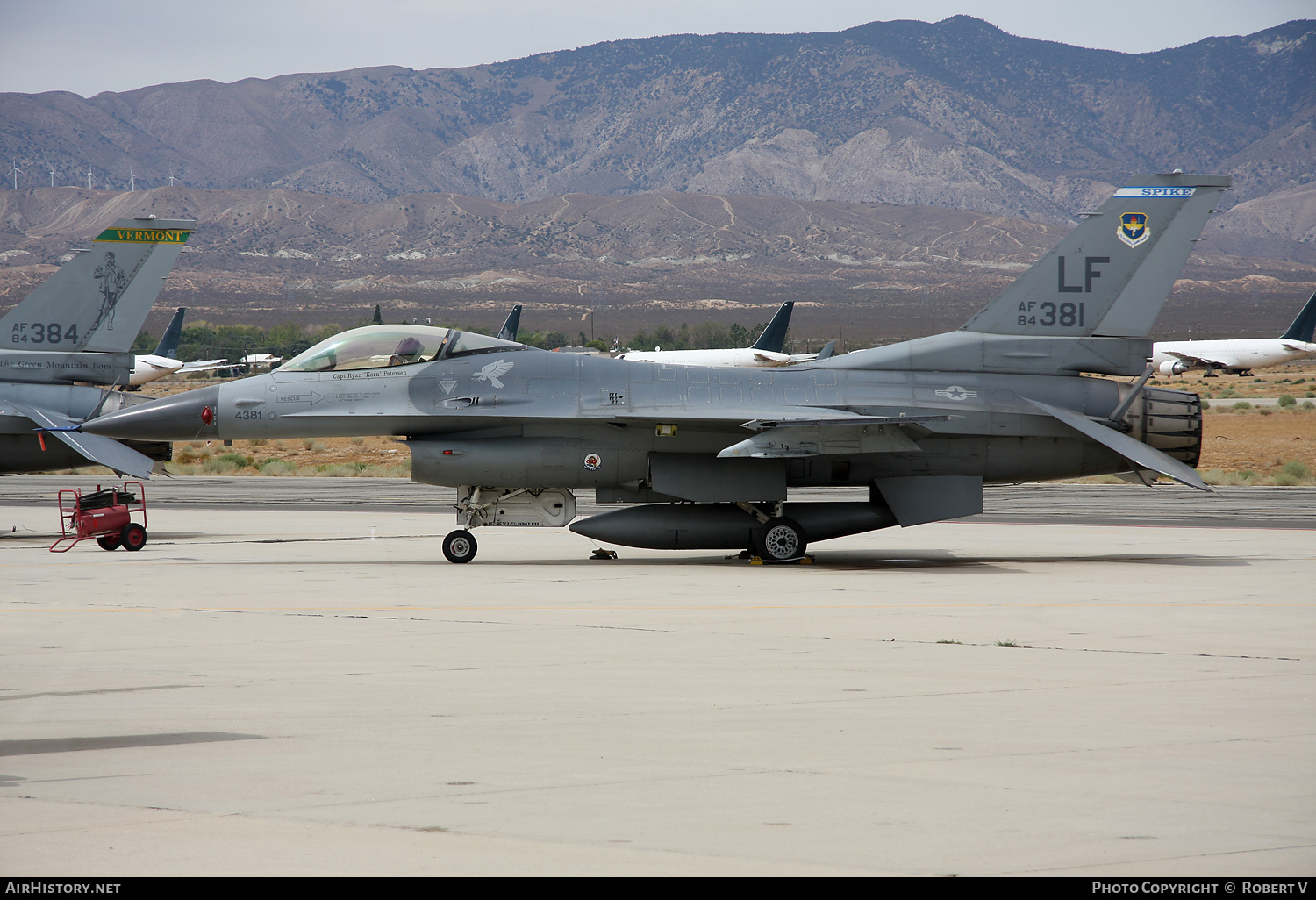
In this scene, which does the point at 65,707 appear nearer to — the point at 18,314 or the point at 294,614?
the point at 294,614

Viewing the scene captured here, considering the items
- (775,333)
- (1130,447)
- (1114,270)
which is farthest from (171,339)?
(1130,447)

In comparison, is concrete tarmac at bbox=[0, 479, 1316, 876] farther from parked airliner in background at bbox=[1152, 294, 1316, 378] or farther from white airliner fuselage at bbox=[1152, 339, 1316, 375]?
white airliner fuselage at bbox=[1152, 339, 1316, 375]

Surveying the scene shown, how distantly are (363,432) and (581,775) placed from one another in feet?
37.6

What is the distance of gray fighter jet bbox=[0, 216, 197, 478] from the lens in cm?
1997

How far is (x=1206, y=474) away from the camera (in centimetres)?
3506

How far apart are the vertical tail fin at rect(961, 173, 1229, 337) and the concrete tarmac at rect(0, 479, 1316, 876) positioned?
13.8 ft

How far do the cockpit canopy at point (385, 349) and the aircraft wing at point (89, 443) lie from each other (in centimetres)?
395

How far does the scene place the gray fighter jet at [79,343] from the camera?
20.0 m

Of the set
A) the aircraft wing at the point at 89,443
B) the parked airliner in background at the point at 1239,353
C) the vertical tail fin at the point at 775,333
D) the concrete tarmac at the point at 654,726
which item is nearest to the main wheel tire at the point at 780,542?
the concrete tarmac at the point at 654,726

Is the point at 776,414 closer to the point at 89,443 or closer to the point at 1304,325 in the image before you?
the point at 89,443

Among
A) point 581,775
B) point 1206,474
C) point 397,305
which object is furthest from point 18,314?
point 397,305

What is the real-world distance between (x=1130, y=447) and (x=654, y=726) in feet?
38.4

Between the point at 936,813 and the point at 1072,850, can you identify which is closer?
the point at 1072,850

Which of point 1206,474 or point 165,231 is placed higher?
point 165,231
